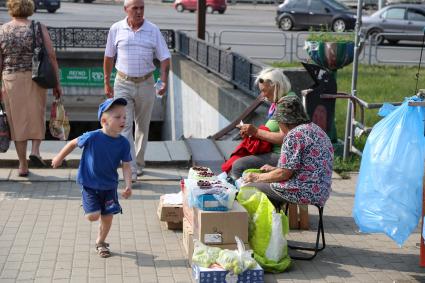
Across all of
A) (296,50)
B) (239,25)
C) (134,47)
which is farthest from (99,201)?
(239,25)

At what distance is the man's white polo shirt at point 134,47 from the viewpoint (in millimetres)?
8398

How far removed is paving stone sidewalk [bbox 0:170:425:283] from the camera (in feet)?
19.6

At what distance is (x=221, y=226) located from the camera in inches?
236

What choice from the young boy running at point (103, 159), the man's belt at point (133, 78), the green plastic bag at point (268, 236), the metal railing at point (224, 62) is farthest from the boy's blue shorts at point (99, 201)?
the metal railing at point (224, 62)

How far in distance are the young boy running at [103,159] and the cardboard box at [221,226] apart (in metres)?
0.62

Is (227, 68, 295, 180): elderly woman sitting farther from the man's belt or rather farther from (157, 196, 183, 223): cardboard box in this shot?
the man's belt

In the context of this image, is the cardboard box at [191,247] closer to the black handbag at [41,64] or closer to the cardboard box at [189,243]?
the cardboard box at [189,243]

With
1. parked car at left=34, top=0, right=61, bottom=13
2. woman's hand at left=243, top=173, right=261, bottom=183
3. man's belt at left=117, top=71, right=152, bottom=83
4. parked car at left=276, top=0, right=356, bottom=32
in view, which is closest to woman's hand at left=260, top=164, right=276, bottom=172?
woman's hand at left=243, top=173, right=261, bottom=183

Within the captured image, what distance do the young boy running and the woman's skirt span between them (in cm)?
254

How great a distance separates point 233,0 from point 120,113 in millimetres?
45316

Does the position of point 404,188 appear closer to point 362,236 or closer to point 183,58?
point 362,236

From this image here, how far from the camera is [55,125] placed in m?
8.71

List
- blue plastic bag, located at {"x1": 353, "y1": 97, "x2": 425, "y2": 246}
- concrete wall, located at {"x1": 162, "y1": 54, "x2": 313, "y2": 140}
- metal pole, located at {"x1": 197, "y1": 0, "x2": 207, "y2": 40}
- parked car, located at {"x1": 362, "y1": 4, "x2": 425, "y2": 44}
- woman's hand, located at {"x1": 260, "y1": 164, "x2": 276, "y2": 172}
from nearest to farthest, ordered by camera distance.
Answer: blue plastic bag, located at {"x1": 353, "y1": 97, "x2": 425, "y2": 246}, woman's hand, located at {"x1": 260, "y1": 164, "x2": 276, "y2": 172}, concrete wall, located at {"x1": 162, "y1": 54, "x2": 313, "y2": 140}, metal pole, located at {"x1": 197, "y1": 0, "x2": 207, "y2": 40}, parked car, located at {"x1": 362, "y1": 4, "x2": 425, "y2": 44}

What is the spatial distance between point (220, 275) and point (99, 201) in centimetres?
120
